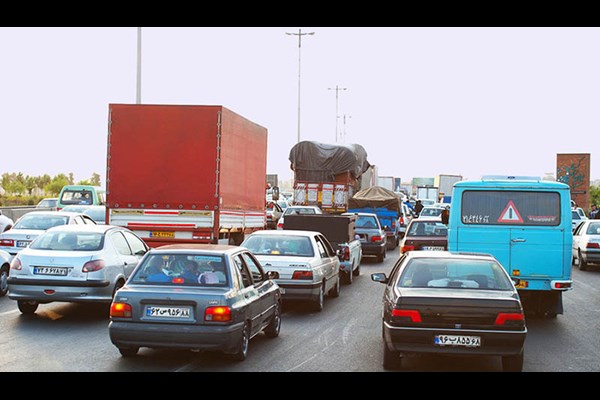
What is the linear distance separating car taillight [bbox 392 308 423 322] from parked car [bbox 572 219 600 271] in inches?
712

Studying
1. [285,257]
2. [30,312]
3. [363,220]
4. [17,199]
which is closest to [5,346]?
[30,312]

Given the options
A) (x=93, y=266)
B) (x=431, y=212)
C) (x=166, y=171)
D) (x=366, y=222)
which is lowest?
(x=93, y=266)

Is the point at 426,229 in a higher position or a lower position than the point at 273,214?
higher

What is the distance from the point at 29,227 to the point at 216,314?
38.5 feet

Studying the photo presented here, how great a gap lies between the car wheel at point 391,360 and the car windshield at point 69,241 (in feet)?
19.0

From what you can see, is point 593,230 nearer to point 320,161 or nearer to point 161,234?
point 161,234

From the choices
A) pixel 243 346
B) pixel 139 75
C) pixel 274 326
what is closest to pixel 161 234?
pixel 274 326

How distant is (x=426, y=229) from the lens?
2161cm

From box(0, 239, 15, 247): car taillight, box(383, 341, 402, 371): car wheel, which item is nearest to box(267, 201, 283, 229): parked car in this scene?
box(0, 239, 15, 247): car taillight

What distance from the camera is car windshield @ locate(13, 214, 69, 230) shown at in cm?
1950

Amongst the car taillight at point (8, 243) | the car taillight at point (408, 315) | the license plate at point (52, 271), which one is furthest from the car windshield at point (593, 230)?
the car taillight at point (408, 315)

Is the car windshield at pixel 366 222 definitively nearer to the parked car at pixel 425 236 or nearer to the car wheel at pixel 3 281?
the parked car at pixel 425 236
